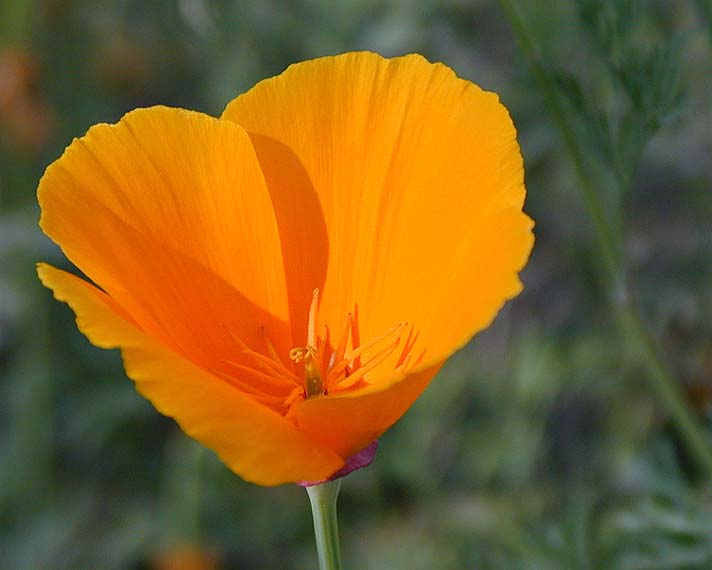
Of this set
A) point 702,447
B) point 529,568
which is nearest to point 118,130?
point 702,447

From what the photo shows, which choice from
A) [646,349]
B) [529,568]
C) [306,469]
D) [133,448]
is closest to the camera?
[306,469]

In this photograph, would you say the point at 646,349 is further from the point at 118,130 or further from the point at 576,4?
the point at 118,130

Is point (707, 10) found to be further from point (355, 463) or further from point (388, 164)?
point (355, 463)

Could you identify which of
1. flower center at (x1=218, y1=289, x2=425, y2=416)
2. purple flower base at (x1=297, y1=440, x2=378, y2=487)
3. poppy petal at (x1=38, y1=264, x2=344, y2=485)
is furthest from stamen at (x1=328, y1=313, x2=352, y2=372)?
poppy petal at (x1=38, y1=264, x2=344, y2=485)

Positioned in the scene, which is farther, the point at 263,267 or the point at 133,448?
the point at 133,448

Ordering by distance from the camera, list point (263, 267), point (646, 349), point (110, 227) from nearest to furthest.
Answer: point (110, 227)
point (263, 267)
point (646, 349)

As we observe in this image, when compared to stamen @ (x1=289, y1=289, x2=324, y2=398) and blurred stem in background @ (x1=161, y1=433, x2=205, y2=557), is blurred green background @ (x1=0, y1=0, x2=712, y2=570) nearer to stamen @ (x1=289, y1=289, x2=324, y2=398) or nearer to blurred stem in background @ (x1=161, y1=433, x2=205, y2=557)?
blurred stem in background @ (x1=161, y1=433, x2=205, y2=557)

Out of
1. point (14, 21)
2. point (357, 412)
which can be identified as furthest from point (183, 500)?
point (357, 412)

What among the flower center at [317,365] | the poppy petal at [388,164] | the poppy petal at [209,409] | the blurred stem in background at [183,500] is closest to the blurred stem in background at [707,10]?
the poppy petal at [388,164]
